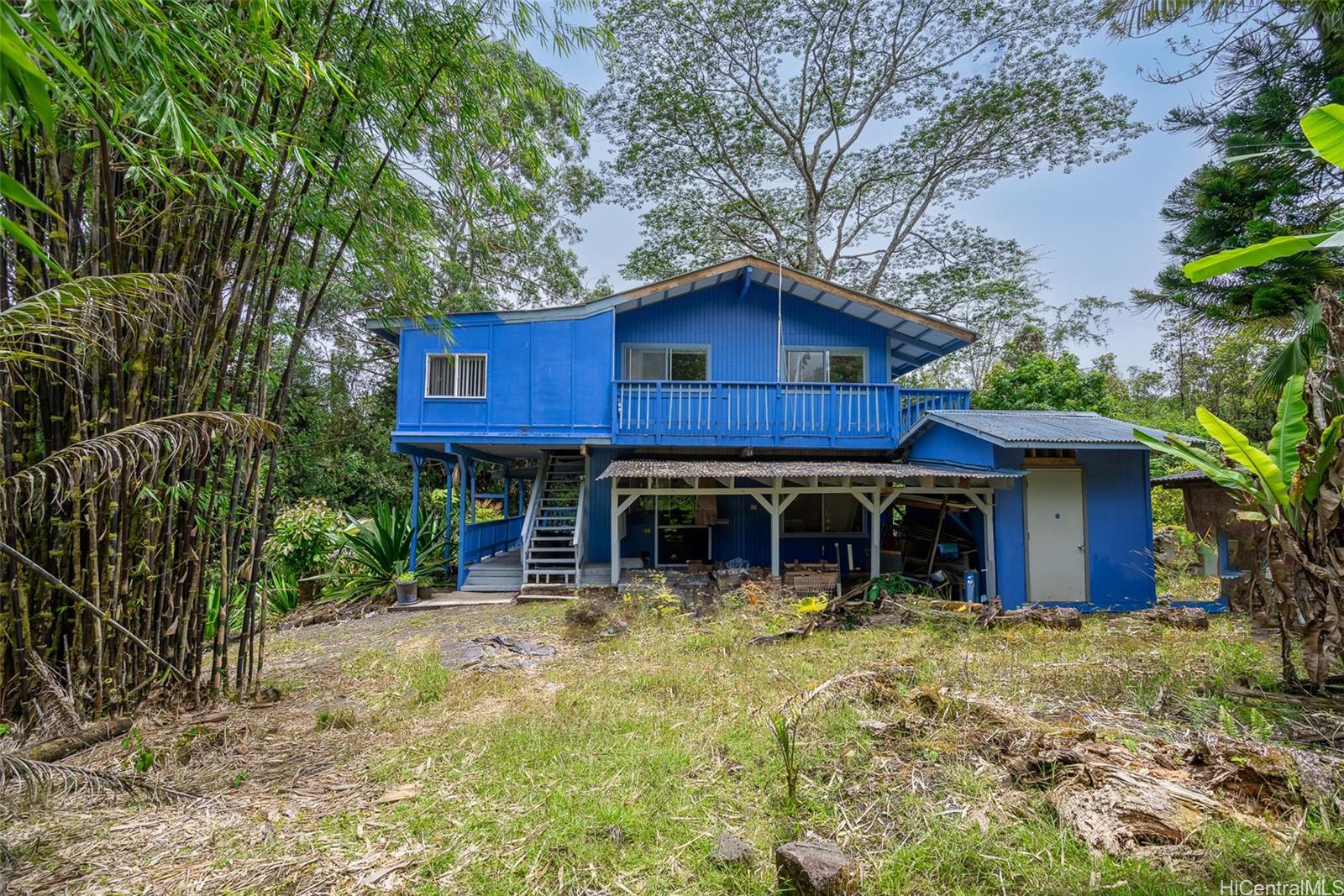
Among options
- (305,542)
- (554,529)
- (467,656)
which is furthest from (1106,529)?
(305,542)

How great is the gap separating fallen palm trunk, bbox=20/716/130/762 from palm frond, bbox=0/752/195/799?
472 millimetres

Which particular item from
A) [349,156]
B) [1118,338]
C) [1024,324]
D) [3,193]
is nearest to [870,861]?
[3,193]

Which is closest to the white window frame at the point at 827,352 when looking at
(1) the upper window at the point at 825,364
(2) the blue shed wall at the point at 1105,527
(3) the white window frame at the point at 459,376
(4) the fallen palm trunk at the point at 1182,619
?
(1) the upper window at the point at 825,364

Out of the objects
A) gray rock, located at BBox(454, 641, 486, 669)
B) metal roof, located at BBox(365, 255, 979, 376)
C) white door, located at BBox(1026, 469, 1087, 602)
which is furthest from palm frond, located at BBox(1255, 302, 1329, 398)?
gray rock, located at BBox(454, 641, 486, 669)

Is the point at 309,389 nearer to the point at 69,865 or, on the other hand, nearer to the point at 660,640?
the point at 660,640

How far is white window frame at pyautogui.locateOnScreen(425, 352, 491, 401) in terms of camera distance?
957 cm

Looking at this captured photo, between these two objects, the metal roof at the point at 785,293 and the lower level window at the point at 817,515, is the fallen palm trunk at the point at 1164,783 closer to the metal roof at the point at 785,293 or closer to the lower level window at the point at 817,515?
the lower level window at the point at 817,515

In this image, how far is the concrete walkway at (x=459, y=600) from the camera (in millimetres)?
8711

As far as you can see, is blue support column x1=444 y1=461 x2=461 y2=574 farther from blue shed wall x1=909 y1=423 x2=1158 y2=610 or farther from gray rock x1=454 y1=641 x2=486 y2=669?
blue shed wall x1=909 y1=423 x2=1158 y2=610

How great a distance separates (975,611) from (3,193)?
25.2ft

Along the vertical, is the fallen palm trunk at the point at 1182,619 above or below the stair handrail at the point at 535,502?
below

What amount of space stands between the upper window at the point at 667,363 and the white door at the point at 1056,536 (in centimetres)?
600

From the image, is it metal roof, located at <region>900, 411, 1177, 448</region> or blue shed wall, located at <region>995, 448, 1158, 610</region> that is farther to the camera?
blue shed wall, located at <region>995, 448, 1158, 610</region>

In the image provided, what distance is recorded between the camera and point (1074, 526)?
26.1ft
